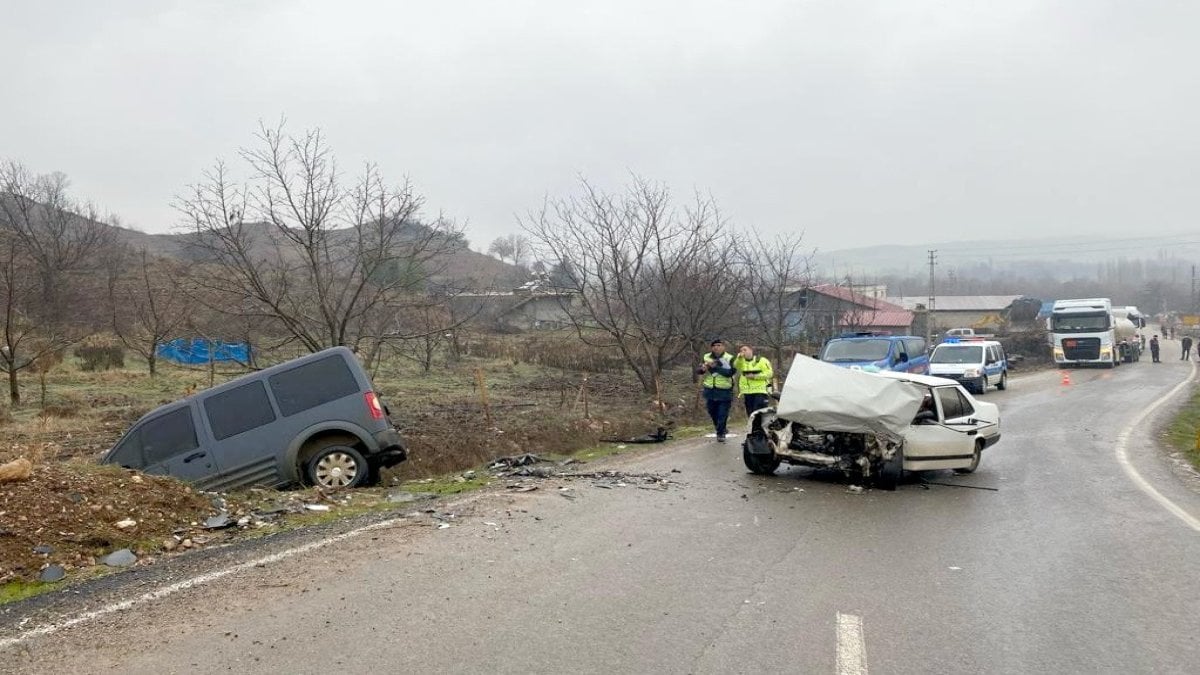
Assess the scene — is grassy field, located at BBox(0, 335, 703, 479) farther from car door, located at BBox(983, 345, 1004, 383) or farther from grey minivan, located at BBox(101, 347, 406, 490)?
car door, located at BBox(983, 345, 1004, 383)

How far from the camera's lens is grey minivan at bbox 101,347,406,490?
33.4 feet

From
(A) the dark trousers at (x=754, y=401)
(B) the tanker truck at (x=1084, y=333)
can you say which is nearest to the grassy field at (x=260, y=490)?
(A) the dark trousers at (x=754, y=401)

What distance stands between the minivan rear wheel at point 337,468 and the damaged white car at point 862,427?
473cm

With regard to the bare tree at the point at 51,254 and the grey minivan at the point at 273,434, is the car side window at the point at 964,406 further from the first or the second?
the bare tree at the point at 51,254

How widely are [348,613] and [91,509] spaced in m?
3.30

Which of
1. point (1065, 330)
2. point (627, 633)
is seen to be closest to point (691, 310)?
point (627, 633)

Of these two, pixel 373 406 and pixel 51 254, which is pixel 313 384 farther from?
pixel 51 254

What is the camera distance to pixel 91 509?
7.20 metres

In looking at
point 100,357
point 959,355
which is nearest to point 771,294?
point 959,355

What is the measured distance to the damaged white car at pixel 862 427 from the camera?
9930 millimetres

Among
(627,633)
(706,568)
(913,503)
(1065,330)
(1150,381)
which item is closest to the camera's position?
(627,633)

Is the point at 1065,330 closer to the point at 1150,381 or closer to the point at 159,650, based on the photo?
the point at 1150,381

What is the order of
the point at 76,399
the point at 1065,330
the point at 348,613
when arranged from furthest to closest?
1. the point at 1065,330
2. the point at 76,399
3. the point at 348,613

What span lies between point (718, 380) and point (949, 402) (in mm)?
4027
